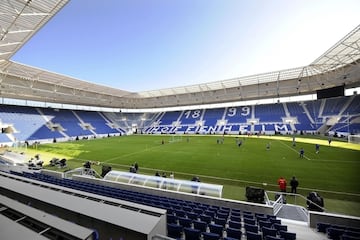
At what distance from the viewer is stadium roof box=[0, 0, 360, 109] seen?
1595 centimetres

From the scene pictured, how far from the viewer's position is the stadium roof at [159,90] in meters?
16.0

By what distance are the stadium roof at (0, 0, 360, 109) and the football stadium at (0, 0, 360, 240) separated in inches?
7.8

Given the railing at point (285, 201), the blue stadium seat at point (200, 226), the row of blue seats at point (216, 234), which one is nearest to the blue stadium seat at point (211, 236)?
the row of blue seats at point (216, 234)

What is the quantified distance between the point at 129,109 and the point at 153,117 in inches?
462

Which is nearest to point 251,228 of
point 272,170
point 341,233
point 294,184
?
point 341,233

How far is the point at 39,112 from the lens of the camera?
48750mm

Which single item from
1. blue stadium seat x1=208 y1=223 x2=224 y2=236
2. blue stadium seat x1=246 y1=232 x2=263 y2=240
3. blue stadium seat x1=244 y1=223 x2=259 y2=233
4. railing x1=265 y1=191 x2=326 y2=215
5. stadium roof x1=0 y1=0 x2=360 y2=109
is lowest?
railing x1=265 y1=191 x2=326 y2=215

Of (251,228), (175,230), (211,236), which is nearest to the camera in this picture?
(211,236)

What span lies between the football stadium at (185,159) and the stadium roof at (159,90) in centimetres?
20

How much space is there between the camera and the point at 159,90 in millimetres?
55062

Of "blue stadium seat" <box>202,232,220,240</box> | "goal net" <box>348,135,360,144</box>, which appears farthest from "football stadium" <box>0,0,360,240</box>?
"goal net" <box>348,135,360,144</box>

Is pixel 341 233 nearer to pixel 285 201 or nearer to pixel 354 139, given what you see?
pixel 285 201

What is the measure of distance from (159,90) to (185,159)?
119 feet

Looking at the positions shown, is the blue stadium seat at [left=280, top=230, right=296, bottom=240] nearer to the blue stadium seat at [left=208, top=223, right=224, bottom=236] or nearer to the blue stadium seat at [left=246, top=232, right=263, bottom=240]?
the blue stadium seat at [left=246, top=232, right=263, bottom=240]
